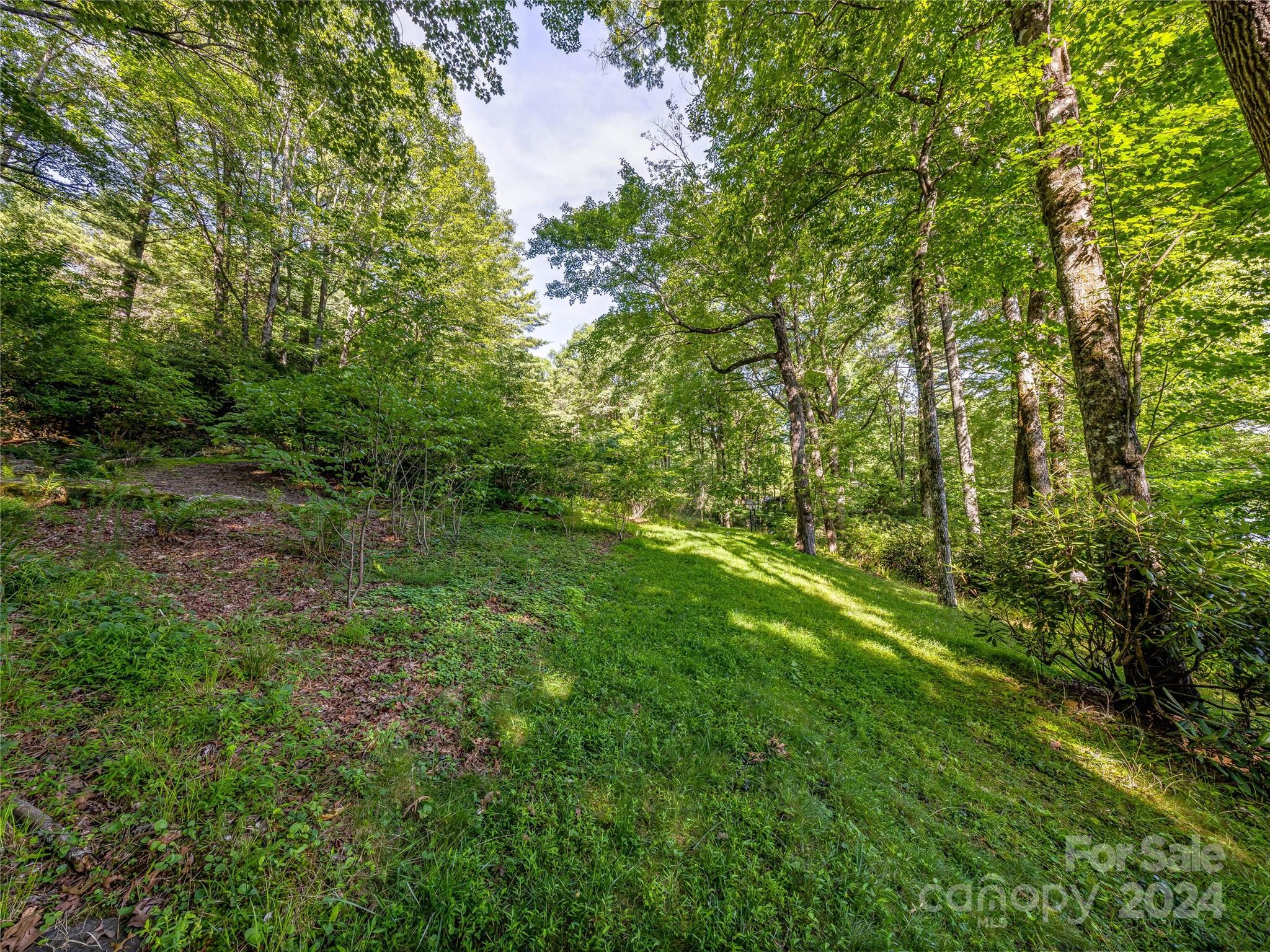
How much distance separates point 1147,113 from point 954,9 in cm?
291

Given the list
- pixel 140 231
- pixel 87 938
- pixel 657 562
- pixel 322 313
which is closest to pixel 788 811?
pixel 87 938

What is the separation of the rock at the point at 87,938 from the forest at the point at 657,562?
12mm

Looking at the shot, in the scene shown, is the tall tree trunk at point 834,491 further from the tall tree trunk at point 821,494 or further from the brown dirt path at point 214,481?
the brown dirt path at point 214,481

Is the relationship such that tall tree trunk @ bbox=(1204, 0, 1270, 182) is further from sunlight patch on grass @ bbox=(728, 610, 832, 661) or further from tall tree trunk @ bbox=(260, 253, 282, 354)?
tall tree trunk @ bbox=(260, 253, 282, 354)

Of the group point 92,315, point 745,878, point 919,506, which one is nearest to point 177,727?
point 745,878

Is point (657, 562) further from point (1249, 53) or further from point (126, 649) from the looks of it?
point (1249, 53)

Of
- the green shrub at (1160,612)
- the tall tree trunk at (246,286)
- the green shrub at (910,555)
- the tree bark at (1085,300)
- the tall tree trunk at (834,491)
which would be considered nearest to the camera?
the green shrub at (1160,612)

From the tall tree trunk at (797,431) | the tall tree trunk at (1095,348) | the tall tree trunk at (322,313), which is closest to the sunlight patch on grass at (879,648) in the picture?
the tall tree trunk at (1095,348)

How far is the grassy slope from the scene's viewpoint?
68.1 inches

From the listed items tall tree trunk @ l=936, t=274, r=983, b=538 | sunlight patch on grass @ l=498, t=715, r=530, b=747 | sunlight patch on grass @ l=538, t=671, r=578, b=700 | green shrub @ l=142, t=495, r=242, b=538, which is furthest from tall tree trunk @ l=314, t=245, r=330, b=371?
tall tree trunk @ l=936, t=274, r=983, b=538

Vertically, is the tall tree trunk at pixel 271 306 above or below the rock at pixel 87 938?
above

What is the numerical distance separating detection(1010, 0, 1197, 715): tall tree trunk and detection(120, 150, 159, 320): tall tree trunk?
15.2 metres

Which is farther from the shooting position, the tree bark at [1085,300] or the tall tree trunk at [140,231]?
the tall tree trunk at [140,231]

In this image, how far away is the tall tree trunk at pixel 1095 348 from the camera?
10.2ft
